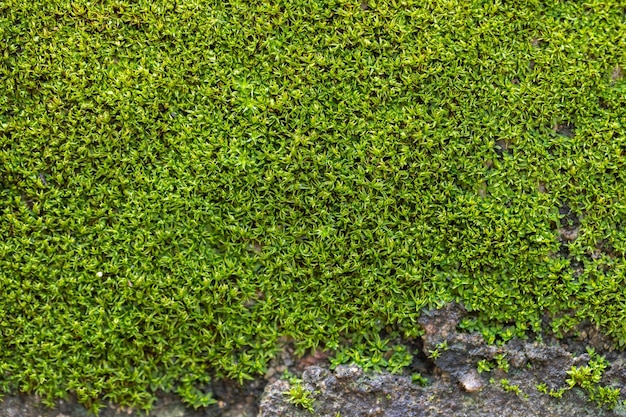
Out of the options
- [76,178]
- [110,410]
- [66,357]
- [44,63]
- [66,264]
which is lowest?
[110,410]

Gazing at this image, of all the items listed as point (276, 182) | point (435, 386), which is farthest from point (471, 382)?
point (276, 182)

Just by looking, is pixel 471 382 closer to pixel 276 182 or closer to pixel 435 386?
pixel 435 386

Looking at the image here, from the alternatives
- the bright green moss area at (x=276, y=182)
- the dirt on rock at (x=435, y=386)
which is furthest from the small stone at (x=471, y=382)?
the bright green moss area at (x=276, y=182)

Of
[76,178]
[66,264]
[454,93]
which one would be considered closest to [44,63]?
[76,178]

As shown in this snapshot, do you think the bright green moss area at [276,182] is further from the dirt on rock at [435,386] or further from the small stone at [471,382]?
the small stone at [471,382]

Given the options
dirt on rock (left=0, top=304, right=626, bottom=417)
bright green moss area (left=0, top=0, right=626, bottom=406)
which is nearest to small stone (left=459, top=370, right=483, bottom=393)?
dirt on rock (left=0, top=304, right=626, bottom=417)

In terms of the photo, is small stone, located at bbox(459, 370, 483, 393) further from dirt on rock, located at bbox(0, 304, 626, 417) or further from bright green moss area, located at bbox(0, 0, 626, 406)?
bright green moss area, located at bbox(0, 0, 626, 406)

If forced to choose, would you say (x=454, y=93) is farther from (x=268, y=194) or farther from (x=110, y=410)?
(x=110, y=410)

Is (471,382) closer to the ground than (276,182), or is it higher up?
closer to the ground
